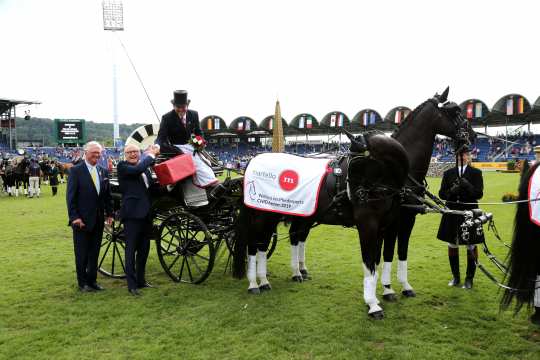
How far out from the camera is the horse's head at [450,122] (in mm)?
5164

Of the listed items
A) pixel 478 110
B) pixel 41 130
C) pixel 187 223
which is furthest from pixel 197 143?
pixel 41 130

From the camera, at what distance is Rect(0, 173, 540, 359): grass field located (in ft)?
13.6

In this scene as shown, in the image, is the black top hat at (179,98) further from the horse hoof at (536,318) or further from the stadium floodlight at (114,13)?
the stadium floodlight at (114,13)

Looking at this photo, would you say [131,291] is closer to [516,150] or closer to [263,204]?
[263,204]

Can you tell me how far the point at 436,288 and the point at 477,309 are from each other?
0.87 metres

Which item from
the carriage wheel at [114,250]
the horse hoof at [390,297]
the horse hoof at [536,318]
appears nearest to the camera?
the horse hoof at [536,318]

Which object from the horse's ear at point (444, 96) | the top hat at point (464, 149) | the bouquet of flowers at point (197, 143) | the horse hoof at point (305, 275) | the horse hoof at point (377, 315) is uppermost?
the horse's ear at point (444, 96)

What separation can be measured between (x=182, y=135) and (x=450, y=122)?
12.7 feet

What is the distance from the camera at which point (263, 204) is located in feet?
18.7

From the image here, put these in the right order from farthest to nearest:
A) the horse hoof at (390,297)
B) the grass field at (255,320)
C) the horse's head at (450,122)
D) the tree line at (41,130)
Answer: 1. the tree line at (41,130)
2. the horse hoof at (390,297)
3. the horse's head at (450,122)
4. the grass field at (255,320)

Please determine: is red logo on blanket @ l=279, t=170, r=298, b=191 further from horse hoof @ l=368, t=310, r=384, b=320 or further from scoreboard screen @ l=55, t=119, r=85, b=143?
scoreboard screen @ l=55, t=119, r=85, b=143

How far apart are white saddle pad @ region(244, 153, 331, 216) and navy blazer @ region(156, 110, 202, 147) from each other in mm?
1289

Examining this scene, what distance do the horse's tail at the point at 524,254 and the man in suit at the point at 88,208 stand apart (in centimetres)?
523

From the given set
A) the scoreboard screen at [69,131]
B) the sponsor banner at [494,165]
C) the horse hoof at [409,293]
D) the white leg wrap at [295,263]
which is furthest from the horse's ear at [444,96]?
the scoreboard screen at [69,131]
